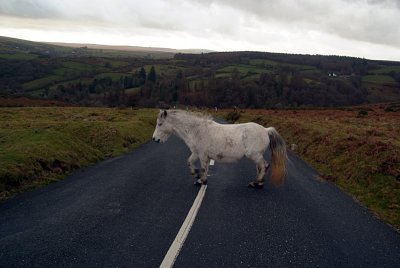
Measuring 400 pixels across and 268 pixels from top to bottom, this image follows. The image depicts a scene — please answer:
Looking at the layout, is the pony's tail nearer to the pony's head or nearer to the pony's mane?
the pony's mane

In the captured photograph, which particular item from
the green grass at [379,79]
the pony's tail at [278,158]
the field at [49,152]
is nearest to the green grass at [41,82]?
the field at [49,152]

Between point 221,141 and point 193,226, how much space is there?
4601 millimetres

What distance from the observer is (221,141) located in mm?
11938

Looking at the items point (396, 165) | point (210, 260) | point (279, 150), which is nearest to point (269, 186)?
point (279, 150)

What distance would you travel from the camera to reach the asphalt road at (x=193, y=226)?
6281 millimetres

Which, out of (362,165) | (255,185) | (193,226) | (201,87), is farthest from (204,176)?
(201,87)

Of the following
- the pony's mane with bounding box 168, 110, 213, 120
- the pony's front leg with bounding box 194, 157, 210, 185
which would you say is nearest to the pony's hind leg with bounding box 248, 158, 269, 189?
the pony's front leg with bounding box 194, 157, 210, 185

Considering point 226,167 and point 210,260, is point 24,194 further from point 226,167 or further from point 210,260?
point 226,167

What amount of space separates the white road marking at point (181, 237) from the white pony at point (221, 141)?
2.11m

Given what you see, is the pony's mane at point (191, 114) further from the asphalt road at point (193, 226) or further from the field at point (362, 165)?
the field at point (362, 165)

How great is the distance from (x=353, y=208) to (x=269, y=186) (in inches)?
119

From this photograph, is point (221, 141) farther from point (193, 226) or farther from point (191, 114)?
point (193, 226)

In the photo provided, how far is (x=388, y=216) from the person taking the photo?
31.1 ft

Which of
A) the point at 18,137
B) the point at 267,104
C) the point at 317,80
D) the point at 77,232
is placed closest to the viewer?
the point at 77,232
